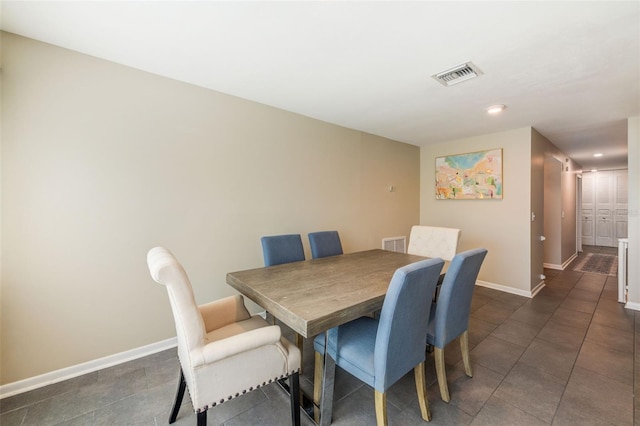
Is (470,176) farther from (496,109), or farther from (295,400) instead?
(295,400)

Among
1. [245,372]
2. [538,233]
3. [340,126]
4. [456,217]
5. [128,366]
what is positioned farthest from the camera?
[456,217]

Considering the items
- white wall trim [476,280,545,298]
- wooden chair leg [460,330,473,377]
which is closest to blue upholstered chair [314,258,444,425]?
wooden chair leg [460,330,473,377]

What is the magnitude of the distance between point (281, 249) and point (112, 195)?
1510 millimetres

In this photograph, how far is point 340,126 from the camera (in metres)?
3.76

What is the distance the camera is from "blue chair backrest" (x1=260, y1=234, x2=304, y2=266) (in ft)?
8.43

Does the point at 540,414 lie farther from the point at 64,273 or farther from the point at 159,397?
the point at 64,273

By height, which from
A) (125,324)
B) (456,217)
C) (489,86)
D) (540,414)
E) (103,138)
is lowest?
(540,414)

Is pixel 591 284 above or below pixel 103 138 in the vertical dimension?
below

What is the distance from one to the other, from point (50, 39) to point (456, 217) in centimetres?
526

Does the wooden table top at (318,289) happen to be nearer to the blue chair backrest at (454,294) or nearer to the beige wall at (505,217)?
the blue chair backrest at (454,294)

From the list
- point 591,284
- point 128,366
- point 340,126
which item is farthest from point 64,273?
point 591,284

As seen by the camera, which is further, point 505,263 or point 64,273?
point 505,263

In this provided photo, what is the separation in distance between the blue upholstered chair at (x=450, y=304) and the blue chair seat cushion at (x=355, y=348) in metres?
0.43

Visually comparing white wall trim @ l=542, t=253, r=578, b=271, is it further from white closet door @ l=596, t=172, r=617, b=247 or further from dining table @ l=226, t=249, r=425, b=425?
dining table @ l=226, t=249, r=425, b=425
